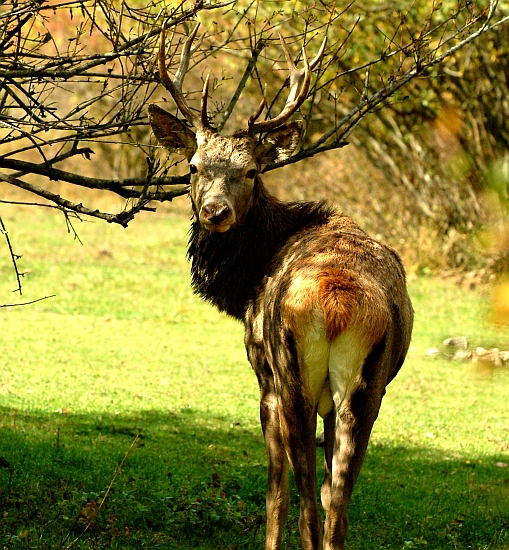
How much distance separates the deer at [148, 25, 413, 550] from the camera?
4.60 m

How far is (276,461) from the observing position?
531 centimetres

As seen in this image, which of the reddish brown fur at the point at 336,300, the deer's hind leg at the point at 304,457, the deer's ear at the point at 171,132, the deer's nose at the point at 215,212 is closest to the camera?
the reddish brown fur at the point at 336,300

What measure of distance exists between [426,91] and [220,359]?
660 cm

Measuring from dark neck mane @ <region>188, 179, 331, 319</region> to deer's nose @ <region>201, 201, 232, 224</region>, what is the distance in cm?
47

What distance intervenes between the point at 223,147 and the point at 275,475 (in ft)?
7.00

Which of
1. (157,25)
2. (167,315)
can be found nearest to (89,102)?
(157,25)

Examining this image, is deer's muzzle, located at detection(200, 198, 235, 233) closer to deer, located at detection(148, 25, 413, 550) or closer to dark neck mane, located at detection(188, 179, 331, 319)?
deer, located at detection(148, 25, 413, 550)

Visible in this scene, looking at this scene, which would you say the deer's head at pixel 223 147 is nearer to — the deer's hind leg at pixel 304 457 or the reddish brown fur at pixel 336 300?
the reddish brown fur at pixel 336 300

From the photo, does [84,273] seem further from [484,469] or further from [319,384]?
[319,384]

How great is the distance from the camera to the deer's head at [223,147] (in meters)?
5.73

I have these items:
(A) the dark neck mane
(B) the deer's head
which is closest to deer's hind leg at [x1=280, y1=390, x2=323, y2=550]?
(A) the dark neck mane

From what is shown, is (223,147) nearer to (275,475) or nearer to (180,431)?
(275,475)

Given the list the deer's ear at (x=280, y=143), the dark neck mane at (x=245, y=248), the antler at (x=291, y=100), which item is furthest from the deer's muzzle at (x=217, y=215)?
the deer's ear at (x=280, y=143)

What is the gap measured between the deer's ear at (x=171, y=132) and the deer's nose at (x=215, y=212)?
0.87m
